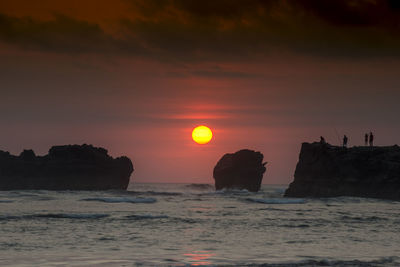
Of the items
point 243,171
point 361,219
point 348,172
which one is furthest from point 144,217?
point 243,171

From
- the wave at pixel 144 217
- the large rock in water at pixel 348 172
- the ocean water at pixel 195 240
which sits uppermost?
the large rock in water at pixel 348 172

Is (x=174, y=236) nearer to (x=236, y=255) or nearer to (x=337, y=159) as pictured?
(x=236, y=255)

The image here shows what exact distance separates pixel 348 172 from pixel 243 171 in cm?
7215

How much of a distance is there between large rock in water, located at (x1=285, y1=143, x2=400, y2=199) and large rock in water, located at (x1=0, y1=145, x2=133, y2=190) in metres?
84.0

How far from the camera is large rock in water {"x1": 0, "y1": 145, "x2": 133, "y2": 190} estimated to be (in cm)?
17712

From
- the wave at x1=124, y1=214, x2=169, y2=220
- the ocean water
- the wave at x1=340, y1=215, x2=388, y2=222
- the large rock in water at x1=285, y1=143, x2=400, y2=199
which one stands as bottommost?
the ocean water

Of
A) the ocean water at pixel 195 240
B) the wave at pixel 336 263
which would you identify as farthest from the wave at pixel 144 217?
the wave at pixel 336 263

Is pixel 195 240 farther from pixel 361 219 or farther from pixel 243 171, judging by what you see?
pixel 243 171

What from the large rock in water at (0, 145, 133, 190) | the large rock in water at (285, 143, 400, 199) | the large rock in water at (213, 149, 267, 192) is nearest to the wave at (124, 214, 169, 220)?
the large rock in water at (285, 143, 400, 199)

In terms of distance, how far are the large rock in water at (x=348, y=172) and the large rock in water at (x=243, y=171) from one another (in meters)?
61.5

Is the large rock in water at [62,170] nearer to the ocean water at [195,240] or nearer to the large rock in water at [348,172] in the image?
the large rock in water at [348,172]

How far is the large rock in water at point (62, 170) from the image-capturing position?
177125 millimetres

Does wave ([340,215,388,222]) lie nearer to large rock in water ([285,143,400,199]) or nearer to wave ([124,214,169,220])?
wave ([124,214,169,220])

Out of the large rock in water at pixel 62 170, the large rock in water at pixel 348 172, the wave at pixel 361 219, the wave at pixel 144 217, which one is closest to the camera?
the wave at pixel 144 217
